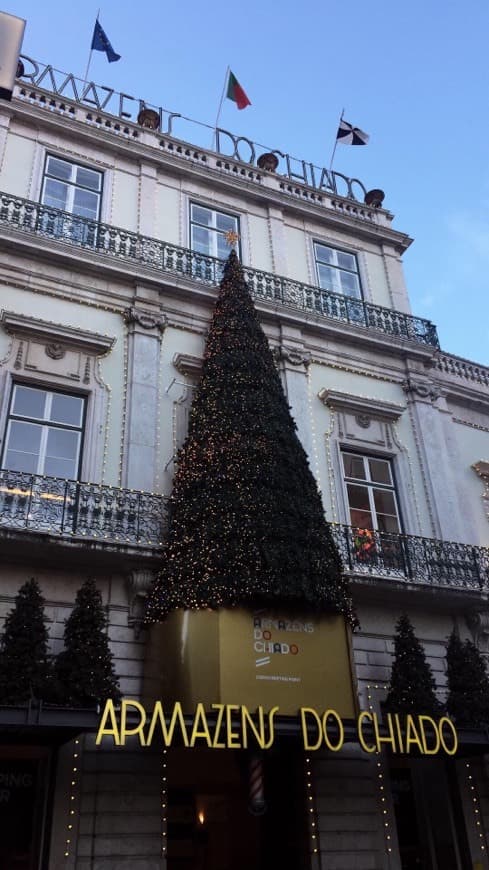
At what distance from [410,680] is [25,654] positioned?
5339mm

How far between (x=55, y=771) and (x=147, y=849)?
55.5 inches

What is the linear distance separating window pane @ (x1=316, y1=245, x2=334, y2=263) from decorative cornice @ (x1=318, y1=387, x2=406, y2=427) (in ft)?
12.5

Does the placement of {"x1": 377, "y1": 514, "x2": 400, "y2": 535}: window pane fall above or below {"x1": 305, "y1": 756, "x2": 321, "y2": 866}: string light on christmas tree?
above

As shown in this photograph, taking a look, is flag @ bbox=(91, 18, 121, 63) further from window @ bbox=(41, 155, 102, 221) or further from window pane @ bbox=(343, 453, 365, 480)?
window pane @ bbox=(343, 453, 365, 480)

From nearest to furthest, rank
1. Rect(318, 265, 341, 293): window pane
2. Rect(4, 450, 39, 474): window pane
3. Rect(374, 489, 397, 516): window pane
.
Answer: Rect(4, 450, 39, 474): window pane → Rect(374, 489, 397, 516): window pane → Rect(318, 265, 341, 293): window pane

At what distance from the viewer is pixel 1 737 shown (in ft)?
29.2

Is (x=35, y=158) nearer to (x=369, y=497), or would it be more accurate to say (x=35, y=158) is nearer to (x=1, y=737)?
(x=369, y=497)

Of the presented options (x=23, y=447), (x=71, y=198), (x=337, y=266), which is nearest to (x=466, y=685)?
(x=23, y=447)

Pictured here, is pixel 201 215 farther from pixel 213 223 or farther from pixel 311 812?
pixel 311 812

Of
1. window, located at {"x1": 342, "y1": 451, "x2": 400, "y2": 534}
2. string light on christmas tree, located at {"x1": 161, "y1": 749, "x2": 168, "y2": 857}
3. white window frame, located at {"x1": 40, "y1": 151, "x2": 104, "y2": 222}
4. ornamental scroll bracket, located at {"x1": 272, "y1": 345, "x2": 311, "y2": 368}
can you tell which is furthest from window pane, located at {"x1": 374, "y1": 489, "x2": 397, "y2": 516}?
white window frame, located at {"x1": 40, "y1": 151, "x2": 104, "y2": 222}

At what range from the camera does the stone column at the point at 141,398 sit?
1142 centimetres

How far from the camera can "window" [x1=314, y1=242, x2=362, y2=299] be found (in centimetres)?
1641

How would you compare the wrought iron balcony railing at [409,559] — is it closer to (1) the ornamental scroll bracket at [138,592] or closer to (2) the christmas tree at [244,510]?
(2) the christmas tree at [244,510]

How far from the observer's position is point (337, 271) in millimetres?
16703
